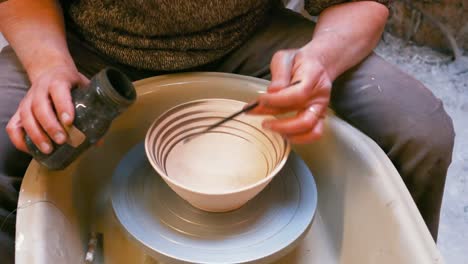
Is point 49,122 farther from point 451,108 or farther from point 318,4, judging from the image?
point 451,108

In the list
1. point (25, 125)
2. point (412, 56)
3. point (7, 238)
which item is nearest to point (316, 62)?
point (25, 125)

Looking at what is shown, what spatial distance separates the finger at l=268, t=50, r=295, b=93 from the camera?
775 mm

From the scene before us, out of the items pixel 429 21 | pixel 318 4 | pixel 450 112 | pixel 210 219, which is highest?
pixel 318 4

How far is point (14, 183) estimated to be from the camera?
0.80 meters

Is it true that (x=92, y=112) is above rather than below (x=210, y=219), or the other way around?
above

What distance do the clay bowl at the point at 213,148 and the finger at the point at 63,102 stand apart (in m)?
0.13

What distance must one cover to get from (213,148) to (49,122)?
0.92 feet

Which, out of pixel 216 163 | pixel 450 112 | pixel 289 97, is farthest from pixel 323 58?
pixel 450 112

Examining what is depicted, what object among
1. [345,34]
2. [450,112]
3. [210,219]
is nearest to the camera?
[210,219]

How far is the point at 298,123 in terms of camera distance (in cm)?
75

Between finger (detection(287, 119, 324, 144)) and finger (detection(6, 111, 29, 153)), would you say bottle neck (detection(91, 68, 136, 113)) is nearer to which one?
finger (detection(6, 111, 29, 153))

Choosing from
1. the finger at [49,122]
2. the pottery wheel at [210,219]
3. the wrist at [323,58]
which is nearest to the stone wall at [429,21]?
the wrist at [323,58]

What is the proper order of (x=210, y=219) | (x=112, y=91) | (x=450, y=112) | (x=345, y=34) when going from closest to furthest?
1. (x=112, y=91)
2. (x=210, y=219)
3. (x=345, y=34)
4. (x=450, y=112)

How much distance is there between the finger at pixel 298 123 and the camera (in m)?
0.75
